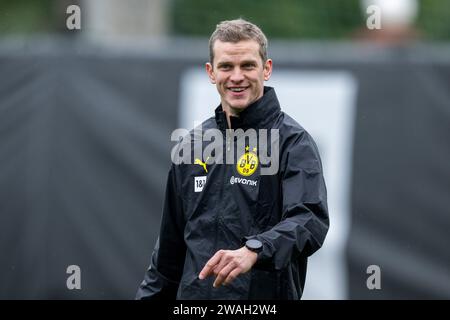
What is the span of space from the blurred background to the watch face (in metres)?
4.48

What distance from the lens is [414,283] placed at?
8.94 m

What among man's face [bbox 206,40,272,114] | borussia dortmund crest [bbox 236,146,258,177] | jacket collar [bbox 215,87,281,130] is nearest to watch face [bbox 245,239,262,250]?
borussia dortmund crest [bbox 236,146,258,177]

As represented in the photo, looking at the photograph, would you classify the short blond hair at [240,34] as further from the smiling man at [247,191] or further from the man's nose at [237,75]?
the man's nose at [237,75]

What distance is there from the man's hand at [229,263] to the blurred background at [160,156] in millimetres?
4523

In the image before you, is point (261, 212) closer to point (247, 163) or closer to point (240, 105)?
point (247, 163)

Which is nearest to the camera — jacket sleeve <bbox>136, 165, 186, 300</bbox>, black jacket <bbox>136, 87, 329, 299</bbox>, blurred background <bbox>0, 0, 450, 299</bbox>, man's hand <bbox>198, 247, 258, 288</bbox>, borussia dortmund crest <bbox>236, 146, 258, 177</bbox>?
man's hand <bbox>198, 247, 258, 288</bbox>

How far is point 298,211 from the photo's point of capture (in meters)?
4.58

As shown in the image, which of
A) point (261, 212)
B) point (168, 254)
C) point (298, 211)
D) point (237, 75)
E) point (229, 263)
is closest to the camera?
point (229, 263)

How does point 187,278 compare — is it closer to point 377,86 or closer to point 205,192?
point 205,192

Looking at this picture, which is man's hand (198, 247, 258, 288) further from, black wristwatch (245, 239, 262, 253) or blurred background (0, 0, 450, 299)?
blurred background (0, 0, 450, 299)

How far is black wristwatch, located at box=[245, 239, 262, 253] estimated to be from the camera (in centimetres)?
438

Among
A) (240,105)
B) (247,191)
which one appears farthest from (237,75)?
(247,191)

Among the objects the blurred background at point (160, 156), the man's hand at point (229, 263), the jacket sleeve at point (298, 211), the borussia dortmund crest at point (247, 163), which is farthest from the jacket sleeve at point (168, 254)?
the blurred background at point (160, 156)

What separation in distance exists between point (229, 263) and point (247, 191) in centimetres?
57
